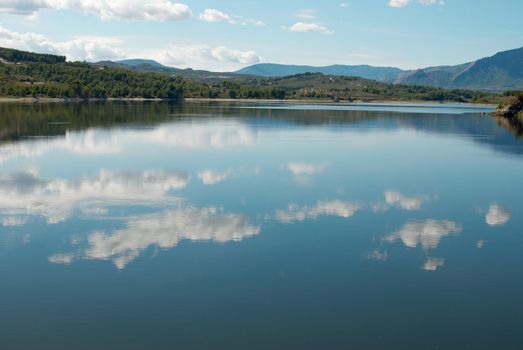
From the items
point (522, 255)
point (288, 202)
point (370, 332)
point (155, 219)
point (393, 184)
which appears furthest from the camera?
point (393, 184)

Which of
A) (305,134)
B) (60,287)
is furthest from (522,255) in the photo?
(305,134)

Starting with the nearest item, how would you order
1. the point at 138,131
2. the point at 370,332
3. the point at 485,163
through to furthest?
the point at 370,332
the point at 485,163
the point at 138,131

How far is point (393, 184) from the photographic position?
39.1m

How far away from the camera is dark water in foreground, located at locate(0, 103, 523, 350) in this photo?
619 inches

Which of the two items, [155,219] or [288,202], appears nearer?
[155,219]

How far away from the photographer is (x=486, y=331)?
15945mm

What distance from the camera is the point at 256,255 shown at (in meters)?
22.4

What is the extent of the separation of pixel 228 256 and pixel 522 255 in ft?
41.6

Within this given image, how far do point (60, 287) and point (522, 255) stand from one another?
1876 cm

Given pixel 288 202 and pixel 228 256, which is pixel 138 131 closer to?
pixel 288 202

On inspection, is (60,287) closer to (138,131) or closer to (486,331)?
(486,331)

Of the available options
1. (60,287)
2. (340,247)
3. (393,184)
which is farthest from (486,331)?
(393,184)

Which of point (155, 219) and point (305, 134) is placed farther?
point (305, 134)

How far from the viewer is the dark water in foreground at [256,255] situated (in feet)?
51.6
